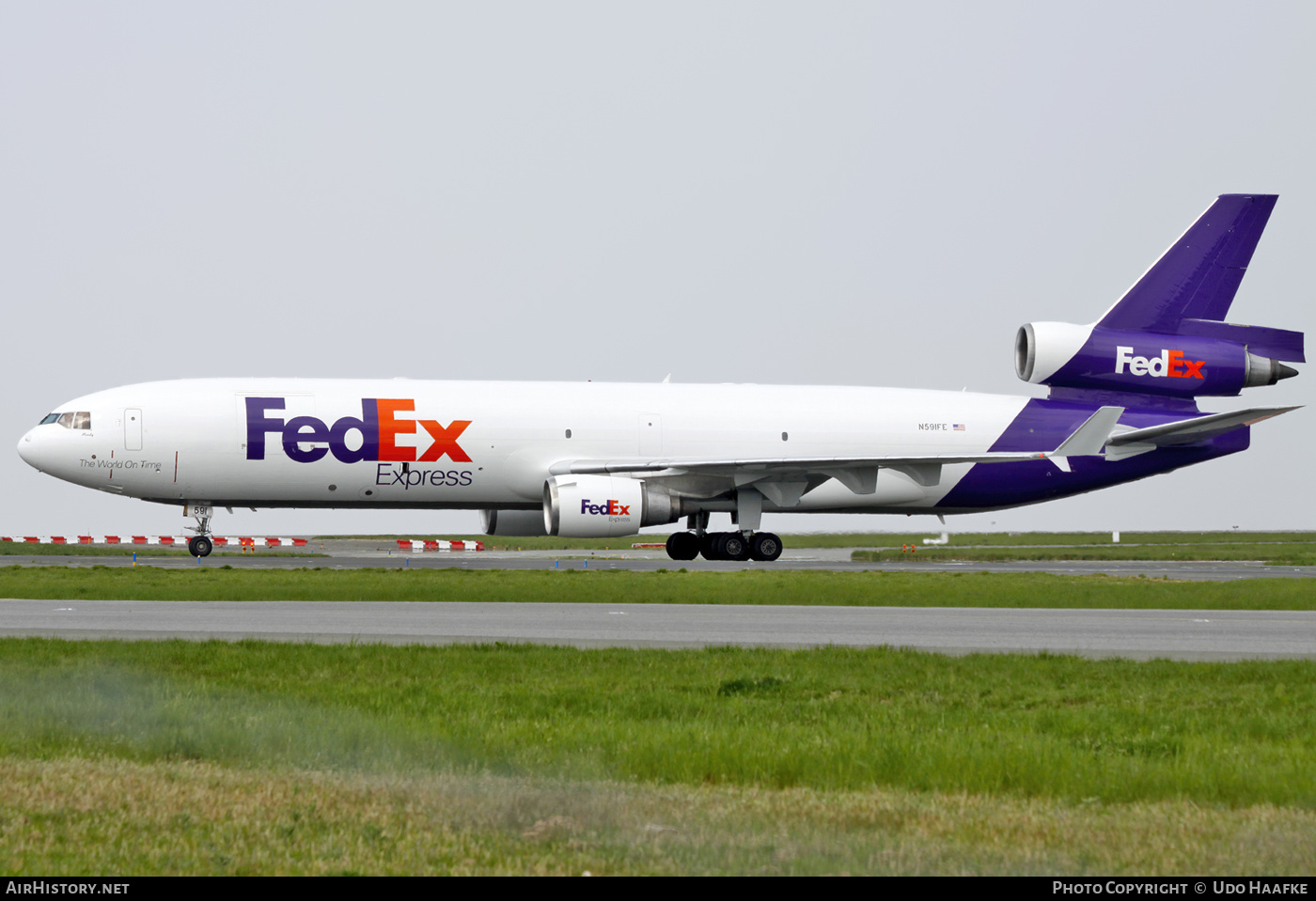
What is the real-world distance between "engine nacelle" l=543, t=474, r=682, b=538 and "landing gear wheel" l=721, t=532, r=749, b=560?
135 inches

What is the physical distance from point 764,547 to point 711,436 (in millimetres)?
3444

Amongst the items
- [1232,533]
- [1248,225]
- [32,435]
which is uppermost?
[1248,225]

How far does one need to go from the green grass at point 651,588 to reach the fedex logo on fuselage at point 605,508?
4134 millimetres

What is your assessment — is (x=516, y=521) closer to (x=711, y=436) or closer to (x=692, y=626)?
→ (x=711, y=436)

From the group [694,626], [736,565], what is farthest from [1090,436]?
[694,626]

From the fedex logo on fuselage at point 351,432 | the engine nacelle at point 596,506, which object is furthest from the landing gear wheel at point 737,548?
the fedex logo on fuselage at point 351,432

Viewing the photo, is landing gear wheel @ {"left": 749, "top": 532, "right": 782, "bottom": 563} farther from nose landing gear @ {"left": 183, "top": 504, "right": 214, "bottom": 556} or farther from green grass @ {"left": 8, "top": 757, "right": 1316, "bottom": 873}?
green grass @ {"left": 8, "top": 757, "right": 1316, "bottom": 873}

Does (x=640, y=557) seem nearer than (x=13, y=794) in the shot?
No

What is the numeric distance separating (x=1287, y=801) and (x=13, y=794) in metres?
7.20

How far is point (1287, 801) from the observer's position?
288 inches

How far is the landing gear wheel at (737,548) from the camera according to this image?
35.5 meters

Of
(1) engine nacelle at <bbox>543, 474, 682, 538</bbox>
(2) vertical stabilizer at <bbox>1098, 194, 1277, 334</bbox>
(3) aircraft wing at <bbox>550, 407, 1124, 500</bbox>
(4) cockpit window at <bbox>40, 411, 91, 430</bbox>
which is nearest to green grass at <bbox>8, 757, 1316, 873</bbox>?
(1) engine nacelle at <bbox>543, 474, 682, 538</bbox>

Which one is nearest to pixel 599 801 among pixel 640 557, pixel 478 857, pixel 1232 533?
pixel 478 857
